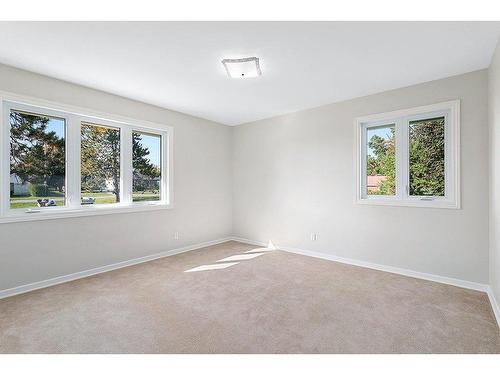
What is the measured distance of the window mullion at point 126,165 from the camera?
3.99m

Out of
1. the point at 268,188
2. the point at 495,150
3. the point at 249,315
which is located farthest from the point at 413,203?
the point at 249,315

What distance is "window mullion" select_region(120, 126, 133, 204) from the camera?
3988mm

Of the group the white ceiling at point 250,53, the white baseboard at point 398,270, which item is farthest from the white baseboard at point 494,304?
the white ceiling at point 250,53

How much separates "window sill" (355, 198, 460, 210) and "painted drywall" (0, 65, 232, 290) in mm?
2862

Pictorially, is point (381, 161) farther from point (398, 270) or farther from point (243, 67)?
point (243, 67)

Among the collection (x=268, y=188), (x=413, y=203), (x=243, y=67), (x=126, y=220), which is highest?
(x=243, y=67)

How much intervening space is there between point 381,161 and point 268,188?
210 centimetres

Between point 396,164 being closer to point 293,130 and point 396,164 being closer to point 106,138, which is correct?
point 293,130

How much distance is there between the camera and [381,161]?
3.82 meters

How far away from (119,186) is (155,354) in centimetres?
283

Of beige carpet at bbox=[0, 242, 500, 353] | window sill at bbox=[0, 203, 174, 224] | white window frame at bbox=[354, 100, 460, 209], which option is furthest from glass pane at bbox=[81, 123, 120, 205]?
white window frame at bbox=[354, 100, 460, 209]

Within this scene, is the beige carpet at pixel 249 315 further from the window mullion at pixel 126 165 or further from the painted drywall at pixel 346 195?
the window mullion at pixel 126 165

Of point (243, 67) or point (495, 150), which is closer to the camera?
point (495, 150)

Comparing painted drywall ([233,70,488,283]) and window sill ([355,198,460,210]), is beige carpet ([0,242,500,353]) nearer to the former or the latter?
painted drywall ([233,70,488,283])
